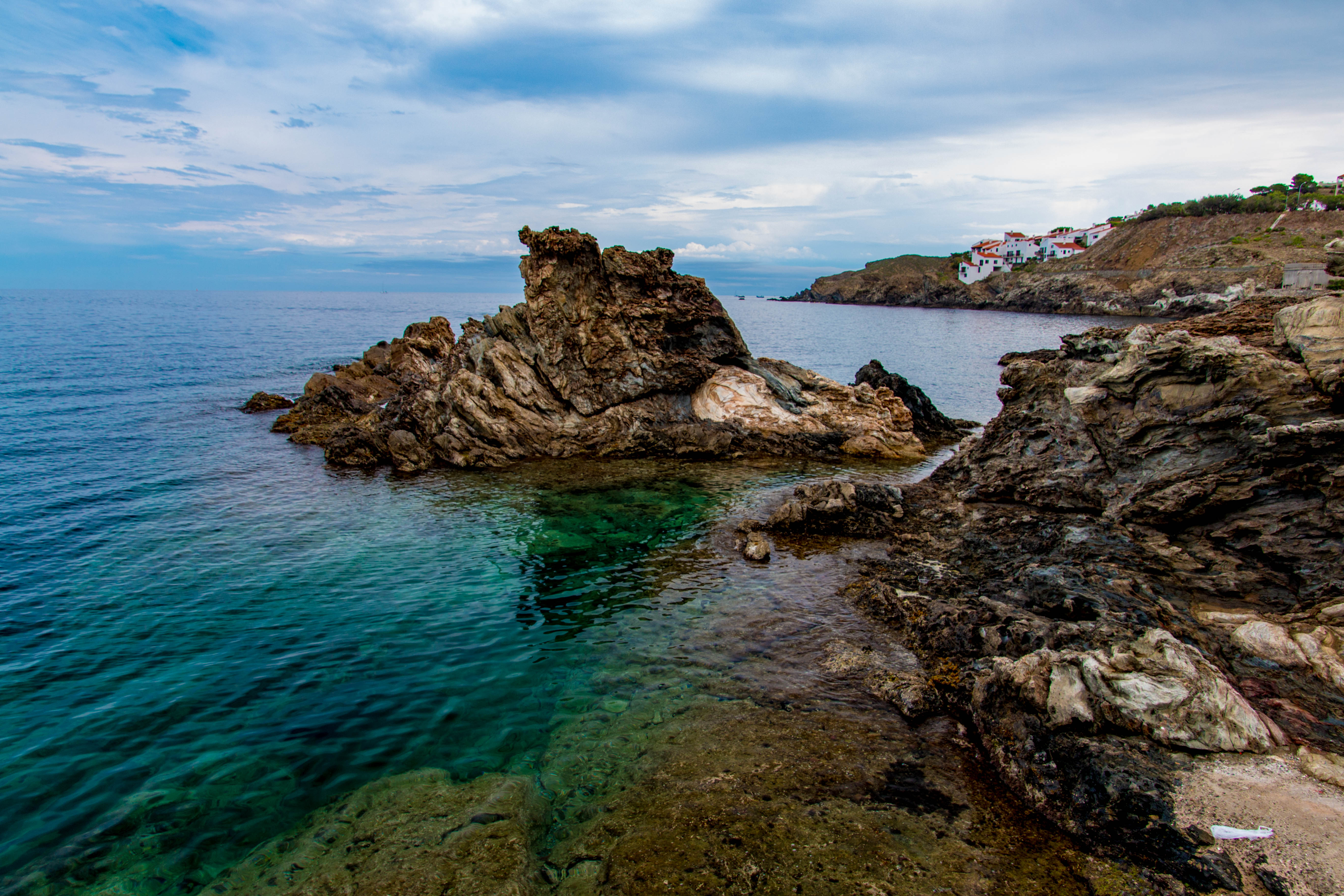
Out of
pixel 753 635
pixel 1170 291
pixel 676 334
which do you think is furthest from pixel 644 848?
pixel 1170 291

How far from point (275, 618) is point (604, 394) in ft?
70.6

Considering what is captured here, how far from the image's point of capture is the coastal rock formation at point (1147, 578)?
9.03m

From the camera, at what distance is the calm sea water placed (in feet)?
33.1

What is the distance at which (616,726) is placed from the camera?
11.6 m

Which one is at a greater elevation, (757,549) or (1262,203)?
(1262,203)

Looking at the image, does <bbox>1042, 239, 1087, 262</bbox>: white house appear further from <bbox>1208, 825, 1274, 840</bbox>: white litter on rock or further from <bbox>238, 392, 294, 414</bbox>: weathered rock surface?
<bbox>1208, 825, 1274, 840</bbox>: white litter on rock

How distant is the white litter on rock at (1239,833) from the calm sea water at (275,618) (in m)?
8.41

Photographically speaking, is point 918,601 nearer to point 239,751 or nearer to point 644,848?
point 644,848

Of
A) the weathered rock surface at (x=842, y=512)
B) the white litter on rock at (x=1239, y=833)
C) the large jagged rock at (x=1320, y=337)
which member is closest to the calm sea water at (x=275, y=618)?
the weathered rock surface at (x=842, y=512)

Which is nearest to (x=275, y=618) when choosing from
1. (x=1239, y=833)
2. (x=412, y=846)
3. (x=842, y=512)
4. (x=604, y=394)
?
(x=412, y=846)

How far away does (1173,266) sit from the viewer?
128 meters

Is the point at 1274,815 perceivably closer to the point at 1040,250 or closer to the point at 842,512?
the point at 842,512

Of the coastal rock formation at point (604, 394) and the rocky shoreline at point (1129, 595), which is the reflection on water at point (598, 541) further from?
the coastal rock formation at point (604, 394)

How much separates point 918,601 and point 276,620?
1715cm
